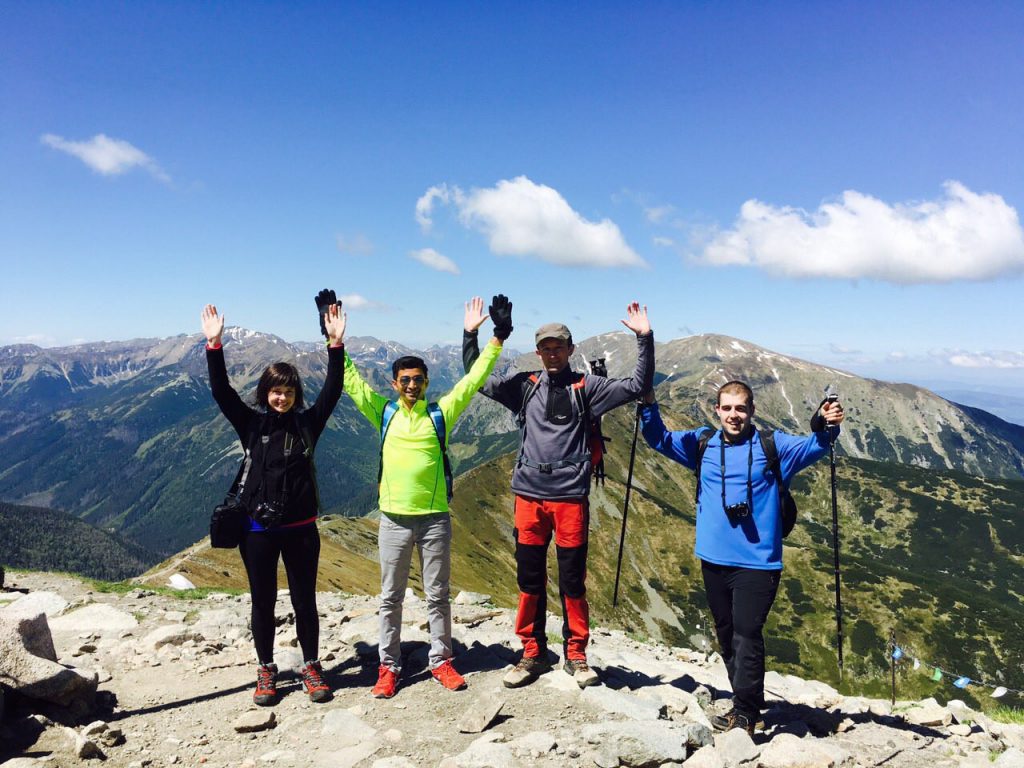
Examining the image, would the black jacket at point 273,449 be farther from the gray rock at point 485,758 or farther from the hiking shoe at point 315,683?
the gray rock at point 485,758

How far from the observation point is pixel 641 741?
6.75 metres

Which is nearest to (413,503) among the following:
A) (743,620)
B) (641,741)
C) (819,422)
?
(641,741)

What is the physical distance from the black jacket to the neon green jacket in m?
0.92

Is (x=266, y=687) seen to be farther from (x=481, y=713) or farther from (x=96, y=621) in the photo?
(x=96, y=621)

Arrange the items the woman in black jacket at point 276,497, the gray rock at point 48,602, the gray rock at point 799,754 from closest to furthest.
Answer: the gray rock at point 799,754, the woman in black jacket at point 276,497, the gray rock at point 48,602

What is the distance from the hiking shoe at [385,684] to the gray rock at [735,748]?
4.38 metres

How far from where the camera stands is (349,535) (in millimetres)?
81062

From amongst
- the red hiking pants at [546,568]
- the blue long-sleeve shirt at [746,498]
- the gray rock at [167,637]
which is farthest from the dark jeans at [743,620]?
the gray rock at [167,637]

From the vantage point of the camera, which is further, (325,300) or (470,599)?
(470,599)

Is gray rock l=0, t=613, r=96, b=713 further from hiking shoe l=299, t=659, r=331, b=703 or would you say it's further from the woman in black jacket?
hiking shoe l=299, t=659, r=331, b=703

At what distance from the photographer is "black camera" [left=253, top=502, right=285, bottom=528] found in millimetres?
7801

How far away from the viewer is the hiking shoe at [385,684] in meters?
8.30

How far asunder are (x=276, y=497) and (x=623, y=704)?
17.6ft

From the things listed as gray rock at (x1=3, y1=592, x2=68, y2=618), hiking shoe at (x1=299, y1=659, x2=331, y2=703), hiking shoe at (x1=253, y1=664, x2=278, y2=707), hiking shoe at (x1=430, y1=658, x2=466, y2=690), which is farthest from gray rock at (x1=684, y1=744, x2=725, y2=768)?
gray rock at (x1=3, y1=592, x2=68, y2=618)
